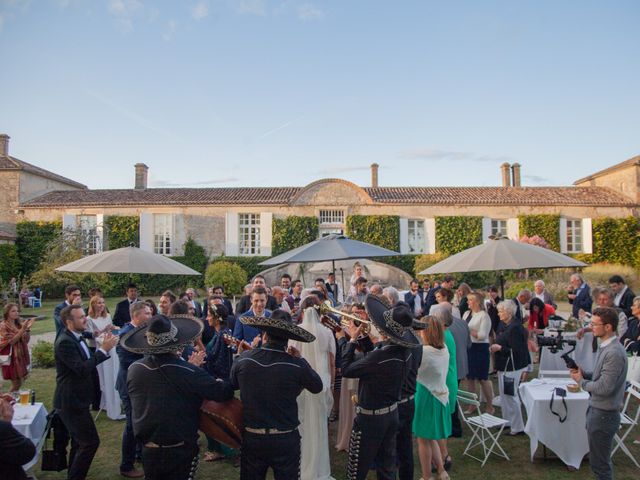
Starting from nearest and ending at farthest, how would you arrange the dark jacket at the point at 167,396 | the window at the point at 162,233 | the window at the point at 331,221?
the dark jacket at the point at 167,396
the window at the point at 331,221
the window at the point at 162,233

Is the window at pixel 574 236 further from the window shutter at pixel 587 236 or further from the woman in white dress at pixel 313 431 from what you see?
the woman in white dress at pixel 313 431

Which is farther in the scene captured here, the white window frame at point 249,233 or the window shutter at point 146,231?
the white window frame at point 249,233

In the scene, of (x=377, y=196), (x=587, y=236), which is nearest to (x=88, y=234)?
(x=377, y=196)

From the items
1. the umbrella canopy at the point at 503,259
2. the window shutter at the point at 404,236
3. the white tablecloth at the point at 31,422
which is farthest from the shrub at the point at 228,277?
the white tablecloth at the point at 31,422

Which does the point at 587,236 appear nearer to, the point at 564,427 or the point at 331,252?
the point at 331,252

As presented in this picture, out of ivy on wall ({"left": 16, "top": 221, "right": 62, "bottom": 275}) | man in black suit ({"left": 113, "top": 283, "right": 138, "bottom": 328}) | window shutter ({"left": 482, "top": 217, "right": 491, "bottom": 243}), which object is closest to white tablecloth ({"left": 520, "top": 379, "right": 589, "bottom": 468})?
man in black suit ({"left": 113, "top": 283, "right": 138, "bottom": 328})

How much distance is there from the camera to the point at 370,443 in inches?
151

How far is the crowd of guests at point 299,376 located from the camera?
330 centimetres

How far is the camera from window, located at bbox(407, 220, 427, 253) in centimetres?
2370

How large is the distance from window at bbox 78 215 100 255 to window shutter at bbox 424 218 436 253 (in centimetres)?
1595

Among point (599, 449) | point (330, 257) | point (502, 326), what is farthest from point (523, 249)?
point (599, 449)

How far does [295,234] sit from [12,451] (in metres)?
20.6

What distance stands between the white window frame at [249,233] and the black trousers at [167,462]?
20.5 meters

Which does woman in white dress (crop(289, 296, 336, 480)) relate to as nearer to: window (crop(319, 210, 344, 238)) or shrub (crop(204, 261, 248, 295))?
shrub (crop(204, 261, 248, 295))
